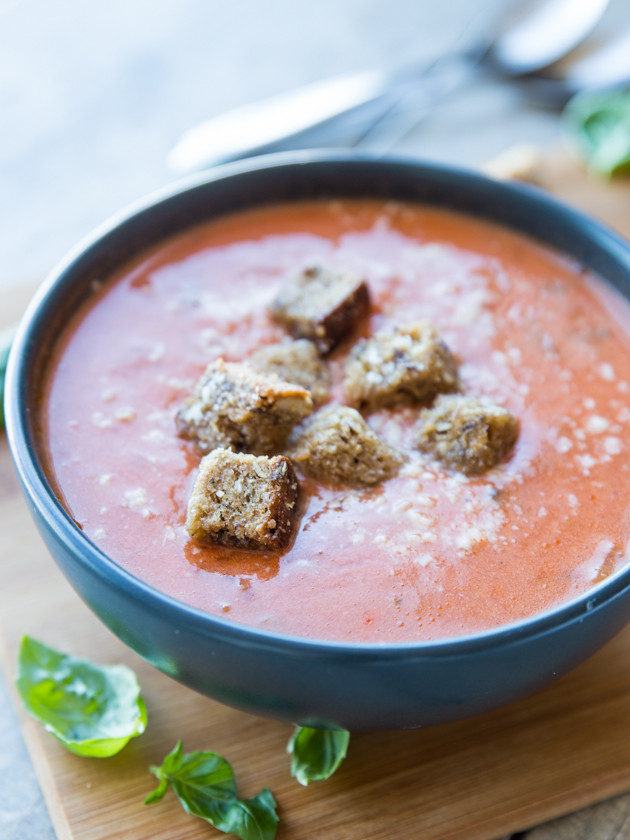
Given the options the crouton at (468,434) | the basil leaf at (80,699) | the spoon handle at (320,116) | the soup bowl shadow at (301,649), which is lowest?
the basil leaf at (80,699)

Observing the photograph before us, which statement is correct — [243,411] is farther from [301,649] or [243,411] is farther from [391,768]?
[391,768]

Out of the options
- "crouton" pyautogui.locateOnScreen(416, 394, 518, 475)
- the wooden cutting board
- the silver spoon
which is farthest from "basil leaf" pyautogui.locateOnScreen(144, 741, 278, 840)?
the silver spoon

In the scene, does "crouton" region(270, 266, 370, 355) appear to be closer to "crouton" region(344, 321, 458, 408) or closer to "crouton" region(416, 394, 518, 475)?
"crouton" region(344, 321, 458, 408)

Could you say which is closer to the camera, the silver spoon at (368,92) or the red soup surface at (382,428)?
the red soup surface at (382,428)

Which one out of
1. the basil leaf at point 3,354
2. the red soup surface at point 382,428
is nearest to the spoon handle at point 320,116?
the red soup surface at point 382,428

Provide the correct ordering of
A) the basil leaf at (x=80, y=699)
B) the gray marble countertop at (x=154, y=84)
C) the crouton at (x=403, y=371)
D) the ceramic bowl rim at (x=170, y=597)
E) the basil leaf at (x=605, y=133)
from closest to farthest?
the ceramic bowl rim at (x=170, y=597) → the basil leaf at (x=80, y=699) → the crouton at (x=403, y=371) → the basil leaf at (x=605, y=133) → the gray marble countertop at (x=154, y=84)

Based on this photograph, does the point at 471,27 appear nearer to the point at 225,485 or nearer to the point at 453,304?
the point at 453,304

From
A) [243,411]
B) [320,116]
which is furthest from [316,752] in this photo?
[320,116]

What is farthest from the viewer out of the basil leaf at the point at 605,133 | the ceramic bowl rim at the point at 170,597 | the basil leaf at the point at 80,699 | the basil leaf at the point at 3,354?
the basil leaf at the point at 605,133

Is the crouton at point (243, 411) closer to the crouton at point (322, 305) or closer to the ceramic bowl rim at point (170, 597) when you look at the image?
the crouton at point (322, 305)
